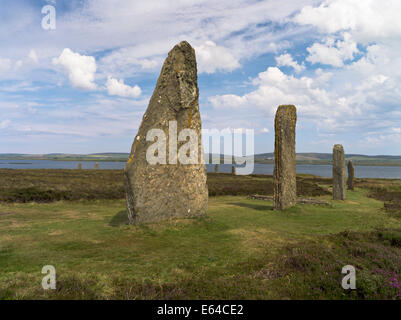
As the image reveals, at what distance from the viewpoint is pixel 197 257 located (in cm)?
718

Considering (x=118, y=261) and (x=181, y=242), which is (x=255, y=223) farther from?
(x=118, y=261)

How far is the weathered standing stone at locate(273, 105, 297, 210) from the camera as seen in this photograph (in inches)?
539

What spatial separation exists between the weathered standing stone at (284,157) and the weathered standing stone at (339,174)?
6842mm

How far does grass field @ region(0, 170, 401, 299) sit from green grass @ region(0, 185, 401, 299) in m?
0.02

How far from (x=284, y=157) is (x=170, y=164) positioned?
248 inches

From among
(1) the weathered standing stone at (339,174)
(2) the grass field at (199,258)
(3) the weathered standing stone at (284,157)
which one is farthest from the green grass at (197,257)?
(1) the weathered standing stone at (339,174)

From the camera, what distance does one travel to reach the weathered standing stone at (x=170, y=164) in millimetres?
9633
